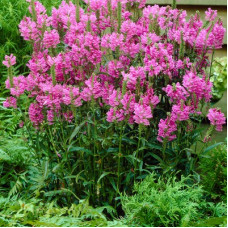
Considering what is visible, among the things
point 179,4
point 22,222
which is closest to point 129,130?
point 22,222

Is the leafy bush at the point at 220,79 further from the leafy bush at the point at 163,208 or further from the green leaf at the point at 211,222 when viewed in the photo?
the green leaf at the point at 211,222

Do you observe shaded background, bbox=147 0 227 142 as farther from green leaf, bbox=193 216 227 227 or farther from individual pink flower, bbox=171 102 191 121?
green leaf, bbox=193 216 227 227

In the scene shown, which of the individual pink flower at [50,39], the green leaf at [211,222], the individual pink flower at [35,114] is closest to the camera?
the green leaf at [211,222]

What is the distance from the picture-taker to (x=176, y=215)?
7.30 feet

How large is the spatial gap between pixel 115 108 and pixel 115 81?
1.15 ft

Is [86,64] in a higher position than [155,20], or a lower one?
lower

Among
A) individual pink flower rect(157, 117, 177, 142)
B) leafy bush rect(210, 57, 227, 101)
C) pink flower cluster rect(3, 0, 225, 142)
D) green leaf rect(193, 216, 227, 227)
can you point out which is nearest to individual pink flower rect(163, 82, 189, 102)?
pink flower cluster rect(3, 0, 225, 142)

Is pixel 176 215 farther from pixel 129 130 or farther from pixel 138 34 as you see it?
pixel 138 34

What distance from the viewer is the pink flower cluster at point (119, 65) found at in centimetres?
244

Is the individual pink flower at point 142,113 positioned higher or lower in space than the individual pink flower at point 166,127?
higher

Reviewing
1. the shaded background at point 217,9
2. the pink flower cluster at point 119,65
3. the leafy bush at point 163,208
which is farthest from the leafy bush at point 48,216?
the shaded background at point 217,9

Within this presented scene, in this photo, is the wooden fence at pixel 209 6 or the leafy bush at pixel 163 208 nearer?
the leafy bush at pixel 163 208

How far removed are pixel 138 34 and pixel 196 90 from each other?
515 mm

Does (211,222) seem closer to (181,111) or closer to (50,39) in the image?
(181,111)
